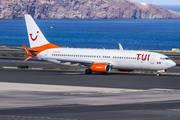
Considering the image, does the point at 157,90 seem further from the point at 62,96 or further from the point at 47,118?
the point at 47,118

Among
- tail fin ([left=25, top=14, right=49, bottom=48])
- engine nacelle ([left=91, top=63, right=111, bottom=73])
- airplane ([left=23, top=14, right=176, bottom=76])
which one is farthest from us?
tail fin ([left=25, top=14, right=49, bottom=48])

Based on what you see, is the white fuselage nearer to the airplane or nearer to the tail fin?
the airplane

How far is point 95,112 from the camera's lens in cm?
2178

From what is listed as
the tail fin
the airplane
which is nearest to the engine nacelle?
the airplane

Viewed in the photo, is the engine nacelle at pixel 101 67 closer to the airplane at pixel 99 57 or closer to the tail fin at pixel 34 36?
the airplane at pixel 99 57

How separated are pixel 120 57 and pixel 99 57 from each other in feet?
11.4

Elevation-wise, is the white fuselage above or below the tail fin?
below

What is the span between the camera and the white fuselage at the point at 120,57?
4806 cm

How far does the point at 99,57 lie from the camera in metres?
51.6

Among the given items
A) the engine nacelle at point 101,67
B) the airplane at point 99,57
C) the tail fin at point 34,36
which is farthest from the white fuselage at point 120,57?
the tail fin at point 34,36

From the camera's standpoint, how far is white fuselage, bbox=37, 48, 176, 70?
48.1 metres

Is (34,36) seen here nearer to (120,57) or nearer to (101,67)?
(101,67)

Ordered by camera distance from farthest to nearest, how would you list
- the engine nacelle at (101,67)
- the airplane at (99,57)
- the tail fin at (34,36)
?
the tail fin at (34,36)
the engine nacelle at (101,67)
the airplane at (99,57)

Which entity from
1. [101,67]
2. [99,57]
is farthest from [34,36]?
[101,67]
